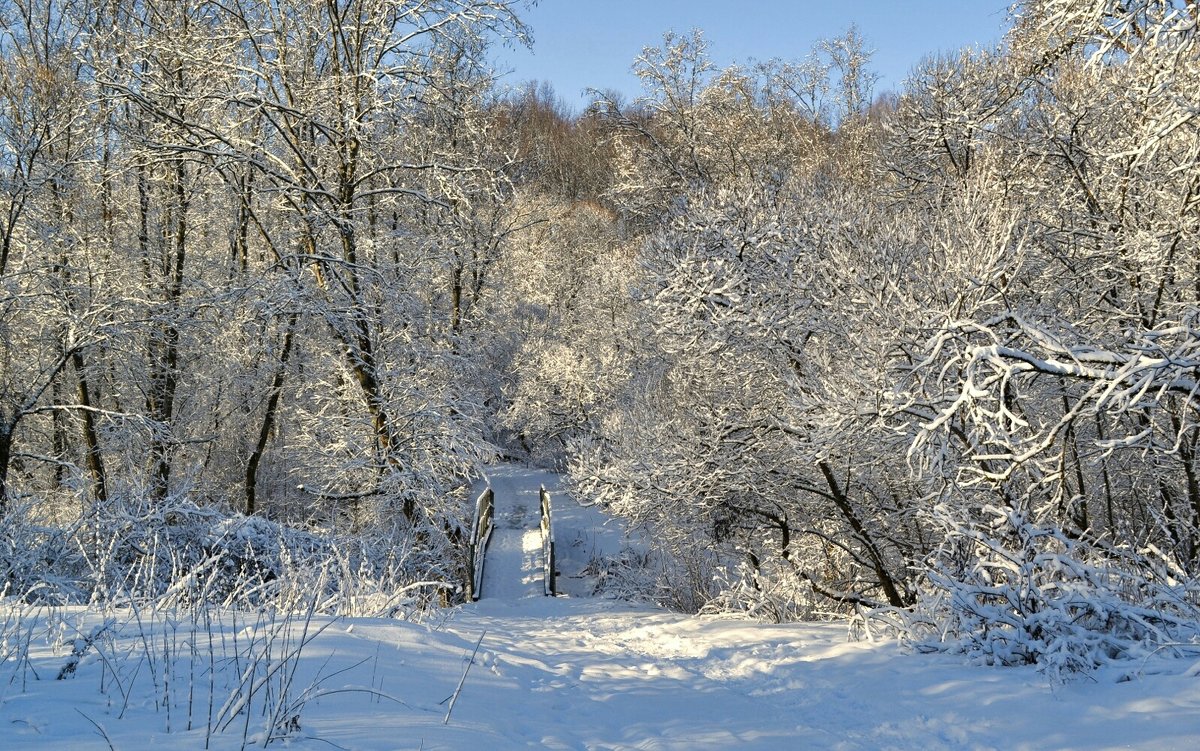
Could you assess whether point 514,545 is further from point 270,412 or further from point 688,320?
point 688,320

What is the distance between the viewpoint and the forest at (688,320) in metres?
6.27

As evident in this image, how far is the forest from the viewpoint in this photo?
20.6ft

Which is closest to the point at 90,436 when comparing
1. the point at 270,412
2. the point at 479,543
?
the point at 270,412

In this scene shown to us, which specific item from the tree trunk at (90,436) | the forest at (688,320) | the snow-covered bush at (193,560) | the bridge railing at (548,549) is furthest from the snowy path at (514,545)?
the tree trunk at (90,436)

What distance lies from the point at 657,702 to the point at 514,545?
41.6 ft

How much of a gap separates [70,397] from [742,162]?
1672cm

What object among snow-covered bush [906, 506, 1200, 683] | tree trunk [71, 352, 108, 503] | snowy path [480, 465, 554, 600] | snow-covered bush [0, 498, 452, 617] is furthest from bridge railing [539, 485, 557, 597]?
snow-covered bush [906, 506, 1200, 683]

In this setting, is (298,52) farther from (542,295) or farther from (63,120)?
(542,295)

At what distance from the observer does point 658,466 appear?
33.8 feet

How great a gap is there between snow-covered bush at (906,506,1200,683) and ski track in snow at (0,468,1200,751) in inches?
7.0

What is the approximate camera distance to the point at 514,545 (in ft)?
54.9

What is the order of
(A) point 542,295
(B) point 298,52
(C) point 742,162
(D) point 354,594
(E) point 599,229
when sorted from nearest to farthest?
(D) point 354,594, (B) point 298,52, (C) point 742,162, (A) point 542,295, (E) point 599,229

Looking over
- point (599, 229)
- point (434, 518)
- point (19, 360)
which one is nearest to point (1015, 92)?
point (434, 518)

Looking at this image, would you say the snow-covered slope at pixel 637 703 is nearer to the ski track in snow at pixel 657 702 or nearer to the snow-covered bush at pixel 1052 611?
the ski track in snow at pixel 657 702
